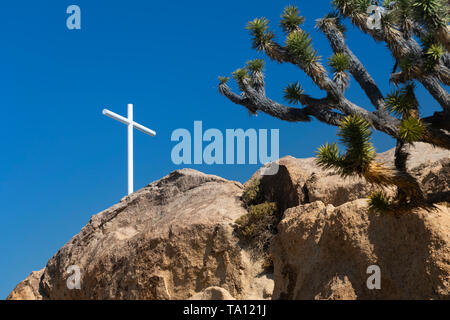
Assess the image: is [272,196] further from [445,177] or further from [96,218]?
[96,218]

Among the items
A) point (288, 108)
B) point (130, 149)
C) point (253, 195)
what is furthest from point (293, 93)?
point (130, 149)

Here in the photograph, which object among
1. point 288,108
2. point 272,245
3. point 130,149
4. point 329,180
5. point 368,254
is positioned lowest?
point 368,254

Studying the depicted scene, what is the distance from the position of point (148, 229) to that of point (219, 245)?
2498 millimetres

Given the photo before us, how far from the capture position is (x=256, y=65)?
11.3 m

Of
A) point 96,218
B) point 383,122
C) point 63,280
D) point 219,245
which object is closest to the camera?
point 383,122

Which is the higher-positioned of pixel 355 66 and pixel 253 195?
pixel 355 66

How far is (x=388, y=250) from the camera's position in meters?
8.70

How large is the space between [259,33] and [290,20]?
714 millimetres

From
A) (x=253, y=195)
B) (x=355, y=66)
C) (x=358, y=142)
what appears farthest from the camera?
(x=253, y=195)

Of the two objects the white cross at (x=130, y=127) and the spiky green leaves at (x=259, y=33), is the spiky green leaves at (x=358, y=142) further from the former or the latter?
the white cross at (x=130, y=127)

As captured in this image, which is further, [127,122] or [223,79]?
[127,122]

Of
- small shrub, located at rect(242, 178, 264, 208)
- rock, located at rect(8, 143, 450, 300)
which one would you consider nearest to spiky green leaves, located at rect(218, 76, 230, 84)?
rock, located at rect(8, 143, 450, 300)

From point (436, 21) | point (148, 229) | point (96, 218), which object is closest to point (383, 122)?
point (436, 21)

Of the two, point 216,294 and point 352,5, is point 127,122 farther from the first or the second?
point 216,294
